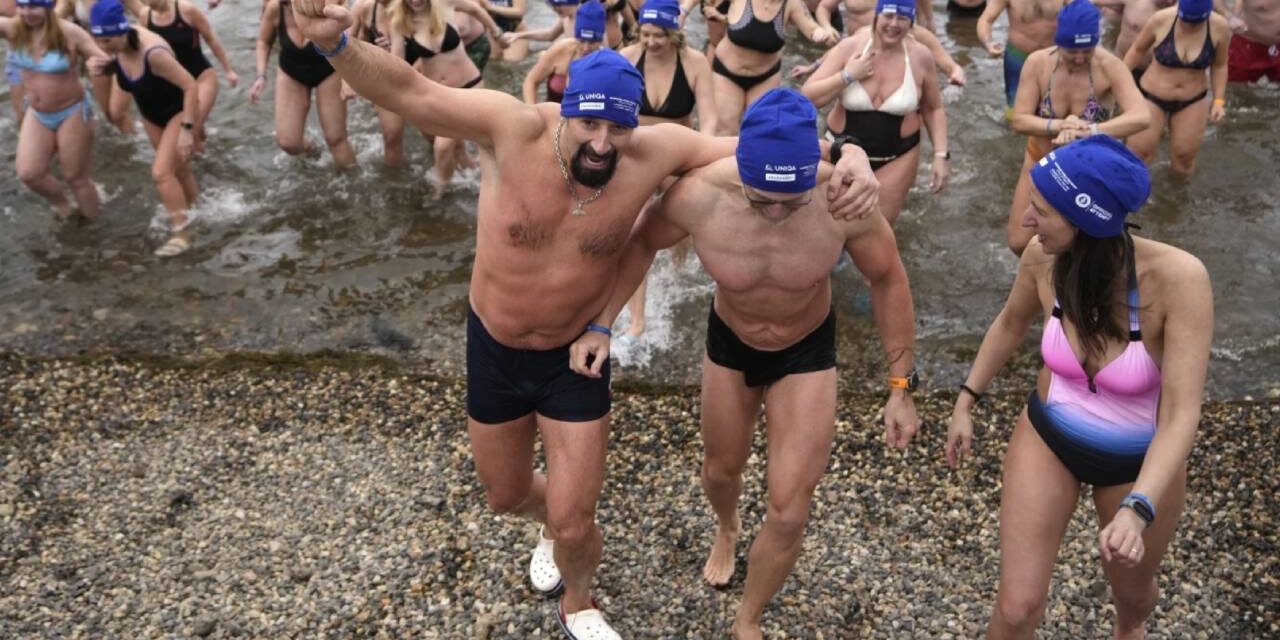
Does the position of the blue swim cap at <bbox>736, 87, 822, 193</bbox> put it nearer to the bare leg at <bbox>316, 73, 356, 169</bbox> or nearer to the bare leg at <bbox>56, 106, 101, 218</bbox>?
the bare leg at <bbox>316, 73, 356, 169</bbox>

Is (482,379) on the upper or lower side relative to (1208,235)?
upper

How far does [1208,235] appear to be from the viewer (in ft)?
30.1

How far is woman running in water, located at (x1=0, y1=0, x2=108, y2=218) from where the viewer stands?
8.68m

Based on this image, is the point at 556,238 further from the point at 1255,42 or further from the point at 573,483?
the point at 1255,42

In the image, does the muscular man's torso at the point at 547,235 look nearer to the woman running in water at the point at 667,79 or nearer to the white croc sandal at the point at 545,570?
→ the white croc sandal at the point at 545,570

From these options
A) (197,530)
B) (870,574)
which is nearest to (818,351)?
(870,574)

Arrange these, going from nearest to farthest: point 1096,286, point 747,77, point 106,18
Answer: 1. point 1096,286
2. point 106,18
3. point 747,77

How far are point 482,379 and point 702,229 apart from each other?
1084mm

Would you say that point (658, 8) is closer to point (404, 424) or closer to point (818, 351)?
point (404, 424)

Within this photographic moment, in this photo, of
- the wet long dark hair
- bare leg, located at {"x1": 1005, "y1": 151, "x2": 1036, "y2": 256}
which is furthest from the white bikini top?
the wet long dark hair

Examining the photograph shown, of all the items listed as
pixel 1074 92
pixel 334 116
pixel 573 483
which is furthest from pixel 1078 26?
pixel 334 116

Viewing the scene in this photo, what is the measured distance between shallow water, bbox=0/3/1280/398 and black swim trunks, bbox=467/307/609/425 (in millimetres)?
2607

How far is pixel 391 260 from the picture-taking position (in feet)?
29.8

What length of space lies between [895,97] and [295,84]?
5.10 meters
